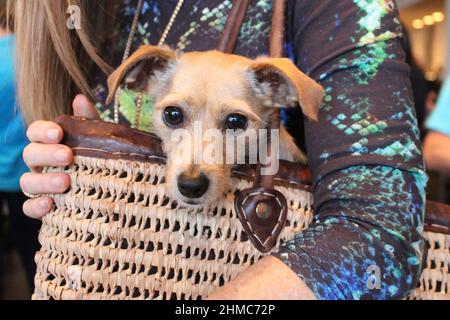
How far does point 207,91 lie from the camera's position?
3.30 feet

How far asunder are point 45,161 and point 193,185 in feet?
0.82

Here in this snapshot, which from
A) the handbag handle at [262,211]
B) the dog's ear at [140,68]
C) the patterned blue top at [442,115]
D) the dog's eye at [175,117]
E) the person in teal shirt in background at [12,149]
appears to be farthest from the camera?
the patterned blue top at [442,115]

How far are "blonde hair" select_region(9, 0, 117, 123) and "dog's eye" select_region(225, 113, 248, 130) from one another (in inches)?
11.0

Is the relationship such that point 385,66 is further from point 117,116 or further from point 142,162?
point 117,116

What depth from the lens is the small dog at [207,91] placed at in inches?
35.8

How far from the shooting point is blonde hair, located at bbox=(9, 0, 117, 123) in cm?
96

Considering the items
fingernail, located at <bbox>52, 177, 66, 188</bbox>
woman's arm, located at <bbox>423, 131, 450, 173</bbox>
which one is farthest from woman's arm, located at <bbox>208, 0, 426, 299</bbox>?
woman's arm, located at <bbox>423, 131, 450, 173</bbox>

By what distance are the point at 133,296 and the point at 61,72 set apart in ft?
1.78

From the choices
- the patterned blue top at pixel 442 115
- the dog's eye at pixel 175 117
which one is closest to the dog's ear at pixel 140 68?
the dog's eye at pixel 175 117

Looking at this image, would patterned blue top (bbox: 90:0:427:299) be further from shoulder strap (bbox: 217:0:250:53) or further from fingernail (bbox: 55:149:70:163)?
fingernail (bbox: 55:149:70:163)

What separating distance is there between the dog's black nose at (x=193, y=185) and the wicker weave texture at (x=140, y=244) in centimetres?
6

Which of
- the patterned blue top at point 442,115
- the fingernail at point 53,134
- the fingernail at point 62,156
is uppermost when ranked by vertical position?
the patterned blue top at point 442,115

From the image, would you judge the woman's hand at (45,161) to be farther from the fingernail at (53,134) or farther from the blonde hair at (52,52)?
the blonde hair at (52,52)
